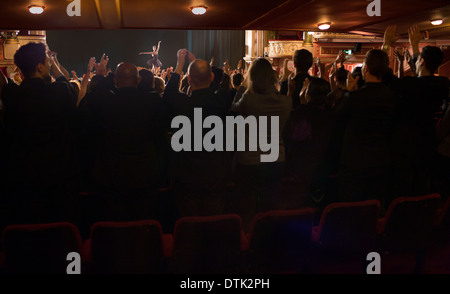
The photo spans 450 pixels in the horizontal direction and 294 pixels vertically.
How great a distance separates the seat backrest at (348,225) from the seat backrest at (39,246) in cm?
140

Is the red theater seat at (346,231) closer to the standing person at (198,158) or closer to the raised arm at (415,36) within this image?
A: the standing person at (198,158)

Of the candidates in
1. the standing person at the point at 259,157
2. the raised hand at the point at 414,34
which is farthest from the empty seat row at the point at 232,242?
the raised hand at the point at 414,34

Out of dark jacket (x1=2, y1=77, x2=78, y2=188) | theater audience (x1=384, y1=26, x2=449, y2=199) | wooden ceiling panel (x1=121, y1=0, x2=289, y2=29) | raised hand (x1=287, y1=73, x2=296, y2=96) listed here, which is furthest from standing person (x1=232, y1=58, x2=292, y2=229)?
wooden ceiling panel (x1=121, y1=0, x2=289, y2=29)

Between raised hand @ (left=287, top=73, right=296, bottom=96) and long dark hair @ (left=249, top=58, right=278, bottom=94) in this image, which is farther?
raised hand @ (left=287, top=73, right=296, bottom=96)

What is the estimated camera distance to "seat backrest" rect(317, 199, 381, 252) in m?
2.02

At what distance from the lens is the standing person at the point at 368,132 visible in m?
2.36

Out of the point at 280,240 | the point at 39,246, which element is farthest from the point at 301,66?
the point at 39,246

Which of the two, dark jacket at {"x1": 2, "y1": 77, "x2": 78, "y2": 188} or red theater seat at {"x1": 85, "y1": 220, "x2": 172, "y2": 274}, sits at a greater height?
dark jacket at {"x1": 2, "y1": 77, "x2": 78, "y2": 188}

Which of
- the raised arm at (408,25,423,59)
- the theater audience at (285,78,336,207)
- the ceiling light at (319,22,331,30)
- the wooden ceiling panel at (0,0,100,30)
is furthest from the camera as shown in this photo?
the ceiling light at (319,22,331,30)

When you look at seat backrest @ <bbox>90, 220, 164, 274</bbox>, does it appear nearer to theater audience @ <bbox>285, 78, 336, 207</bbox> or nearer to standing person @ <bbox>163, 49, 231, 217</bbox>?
standing person @ <bbox>163, 49, 231, 217</bbox>

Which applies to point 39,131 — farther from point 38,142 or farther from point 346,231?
point 346,231

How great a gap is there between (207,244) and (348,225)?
0.86 m

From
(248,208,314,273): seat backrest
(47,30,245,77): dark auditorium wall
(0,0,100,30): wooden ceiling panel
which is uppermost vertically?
(47,30,245,77): dark auditorium wall

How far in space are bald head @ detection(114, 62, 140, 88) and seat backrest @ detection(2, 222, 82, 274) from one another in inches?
35.6
